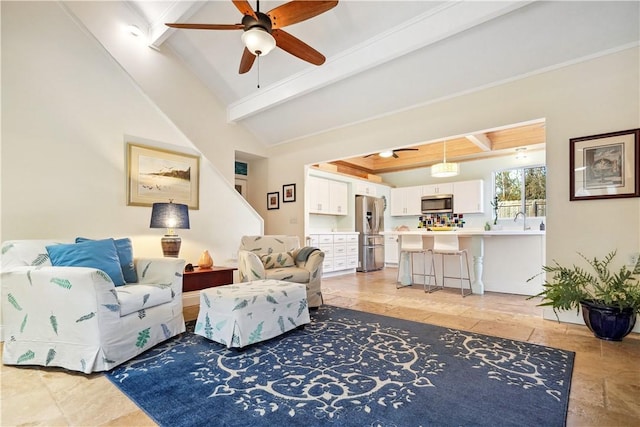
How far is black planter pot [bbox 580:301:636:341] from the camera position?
2.60 m

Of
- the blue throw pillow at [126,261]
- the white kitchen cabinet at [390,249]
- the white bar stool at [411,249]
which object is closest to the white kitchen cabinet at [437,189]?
the white kitchen cabinet at [390,249]

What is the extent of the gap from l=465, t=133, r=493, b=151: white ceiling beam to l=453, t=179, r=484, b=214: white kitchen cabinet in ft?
3.73

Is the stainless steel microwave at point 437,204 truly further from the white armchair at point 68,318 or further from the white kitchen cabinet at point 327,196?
the white armchair at point 68,318

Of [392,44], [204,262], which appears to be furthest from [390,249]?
[392,44]

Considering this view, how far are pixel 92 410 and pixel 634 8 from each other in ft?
16.2

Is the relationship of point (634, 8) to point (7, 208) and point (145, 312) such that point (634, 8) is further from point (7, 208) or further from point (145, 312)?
point (7, 208)

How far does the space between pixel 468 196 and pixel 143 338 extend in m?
6.80

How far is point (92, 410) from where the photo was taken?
5.25 ft

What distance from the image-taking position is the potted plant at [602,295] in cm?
261

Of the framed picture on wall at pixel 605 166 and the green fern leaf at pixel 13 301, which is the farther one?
the framed picture on wall at pixel 605 166

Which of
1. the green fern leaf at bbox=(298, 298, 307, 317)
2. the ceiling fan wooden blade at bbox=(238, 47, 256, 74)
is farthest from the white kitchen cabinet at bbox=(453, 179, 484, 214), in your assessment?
the ceiling fan wooden blade at bbox=(238, 47, 256, 74)

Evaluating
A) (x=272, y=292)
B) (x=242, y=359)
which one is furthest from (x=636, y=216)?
(x=242, y=359)

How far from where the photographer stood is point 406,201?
8.11 metres

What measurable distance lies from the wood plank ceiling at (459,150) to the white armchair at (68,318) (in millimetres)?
4070
